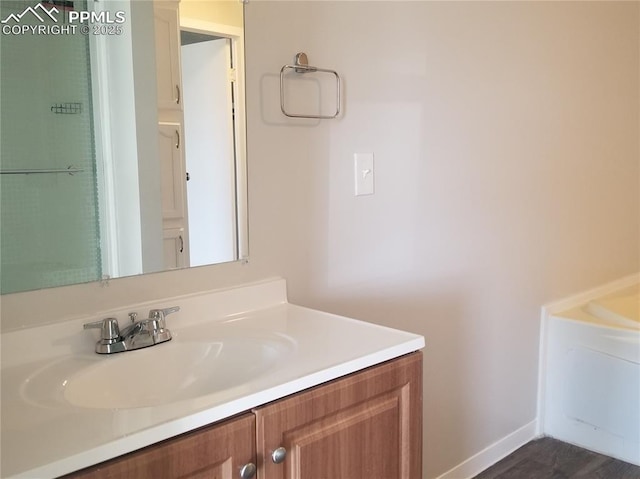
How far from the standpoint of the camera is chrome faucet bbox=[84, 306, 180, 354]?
1259 mm

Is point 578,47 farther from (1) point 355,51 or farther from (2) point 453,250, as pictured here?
(1) point 355,51

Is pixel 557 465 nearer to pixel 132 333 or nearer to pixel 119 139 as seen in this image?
pixel 132 333

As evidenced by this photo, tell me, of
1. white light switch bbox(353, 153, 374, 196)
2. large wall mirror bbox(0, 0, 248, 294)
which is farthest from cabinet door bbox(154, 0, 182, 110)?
white light switch bbox(353, 153, 374, 196)

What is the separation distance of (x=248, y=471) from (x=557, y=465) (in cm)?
185

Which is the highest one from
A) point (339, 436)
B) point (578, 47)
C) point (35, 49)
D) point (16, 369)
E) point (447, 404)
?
point (578, 47)

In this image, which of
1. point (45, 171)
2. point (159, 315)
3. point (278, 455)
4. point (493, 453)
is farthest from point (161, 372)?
point (493, 453)

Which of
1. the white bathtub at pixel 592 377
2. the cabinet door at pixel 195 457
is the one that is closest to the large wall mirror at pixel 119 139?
the cabinet door at pixel 195 457

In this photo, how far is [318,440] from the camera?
3.78 feet

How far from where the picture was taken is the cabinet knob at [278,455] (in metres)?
1.07

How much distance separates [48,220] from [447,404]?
154 centimetres

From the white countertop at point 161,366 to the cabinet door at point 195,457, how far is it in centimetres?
2

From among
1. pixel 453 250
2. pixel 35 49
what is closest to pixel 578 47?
pixel 453 250

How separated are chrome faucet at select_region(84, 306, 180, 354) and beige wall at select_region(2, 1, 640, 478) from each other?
7cm

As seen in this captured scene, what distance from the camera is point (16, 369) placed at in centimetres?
116
